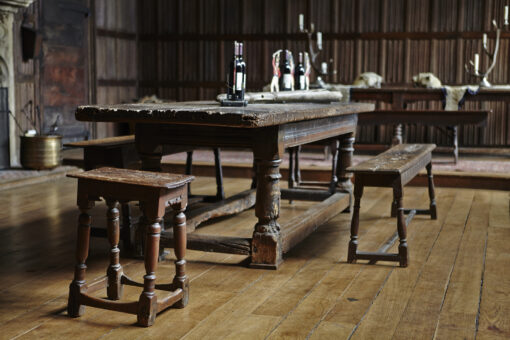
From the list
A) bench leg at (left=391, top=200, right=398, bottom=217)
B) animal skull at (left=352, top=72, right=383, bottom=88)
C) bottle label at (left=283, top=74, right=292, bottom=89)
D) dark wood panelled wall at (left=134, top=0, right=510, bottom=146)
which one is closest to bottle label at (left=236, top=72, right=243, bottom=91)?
bottle label at (left=283, top=74, right=292, bottom=89)

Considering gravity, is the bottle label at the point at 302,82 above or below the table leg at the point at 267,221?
above

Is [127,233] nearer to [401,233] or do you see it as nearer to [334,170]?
[401,233]

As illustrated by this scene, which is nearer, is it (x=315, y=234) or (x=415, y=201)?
(x=315, y=234)

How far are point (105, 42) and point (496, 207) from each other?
6405mm

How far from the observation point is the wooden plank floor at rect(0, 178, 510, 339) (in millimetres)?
2756

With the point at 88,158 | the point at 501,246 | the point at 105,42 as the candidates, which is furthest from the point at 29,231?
the point at 105,42

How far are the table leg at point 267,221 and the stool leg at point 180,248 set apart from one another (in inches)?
30.7

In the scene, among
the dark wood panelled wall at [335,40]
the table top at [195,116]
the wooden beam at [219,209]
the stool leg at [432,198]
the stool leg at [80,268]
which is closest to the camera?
the stool leg at [80,268]

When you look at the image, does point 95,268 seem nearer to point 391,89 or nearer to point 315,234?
point 315,234

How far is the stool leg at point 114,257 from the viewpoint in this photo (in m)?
2.99

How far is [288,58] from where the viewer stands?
517 cm

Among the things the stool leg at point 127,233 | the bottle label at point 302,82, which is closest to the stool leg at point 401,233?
the stool leg at point 127,233

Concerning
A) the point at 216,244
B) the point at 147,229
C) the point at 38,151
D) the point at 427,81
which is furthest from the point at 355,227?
the point at 427,81

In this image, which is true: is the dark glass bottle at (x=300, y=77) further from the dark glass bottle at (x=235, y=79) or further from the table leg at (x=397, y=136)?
the table leg at (x=397, y=136)
